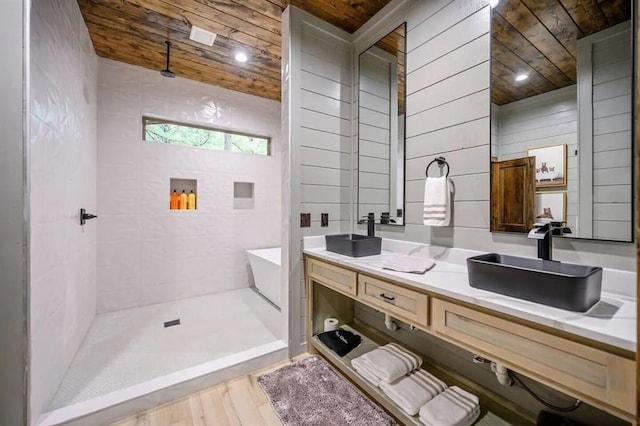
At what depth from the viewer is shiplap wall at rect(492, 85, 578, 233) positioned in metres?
1.16

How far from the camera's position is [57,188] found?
157 centimetres

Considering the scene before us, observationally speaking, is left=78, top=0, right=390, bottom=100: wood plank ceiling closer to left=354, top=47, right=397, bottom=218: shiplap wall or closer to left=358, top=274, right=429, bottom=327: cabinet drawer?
left=354, top=47, right=397, bottom=218: shiplap wall

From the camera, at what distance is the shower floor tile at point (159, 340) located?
168cm

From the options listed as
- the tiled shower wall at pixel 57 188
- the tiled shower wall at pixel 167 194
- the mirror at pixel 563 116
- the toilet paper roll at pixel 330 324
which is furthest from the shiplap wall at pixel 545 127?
the tiled shower wall at pixel 167 194

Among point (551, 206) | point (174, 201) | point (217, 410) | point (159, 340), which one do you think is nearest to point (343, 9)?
point (551, 206)

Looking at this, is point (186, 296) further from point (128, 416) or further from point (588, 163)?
point (588, 163)

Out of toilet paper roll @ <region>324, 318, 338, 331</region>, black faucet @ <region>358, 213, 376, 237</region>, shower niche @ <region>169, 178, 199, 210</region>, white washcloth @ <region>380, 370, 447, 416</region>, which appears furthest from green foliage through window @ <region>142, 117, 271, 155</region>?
white washcloth @ <region>380, 370, 447, 416</region>

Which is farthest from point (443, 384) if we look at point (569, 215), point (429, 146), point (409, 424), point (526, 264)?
point (429, 146)

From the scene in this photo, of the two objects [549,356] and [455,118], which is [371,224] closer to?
[455,118]

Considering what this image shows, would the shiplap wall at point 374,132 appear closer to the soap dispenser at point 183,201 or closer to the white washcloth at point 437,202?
the white washcloth at point 437,202

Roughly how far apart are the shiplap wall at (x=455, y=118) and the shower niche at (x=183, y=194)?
2457 millimetres

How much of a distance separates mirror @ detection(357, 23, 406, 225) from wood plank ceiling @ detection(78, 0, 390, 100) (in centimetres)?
33

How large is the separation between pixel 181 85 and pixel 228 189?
4.18ft

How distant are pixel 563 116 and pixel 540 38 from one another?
1.34 feet
